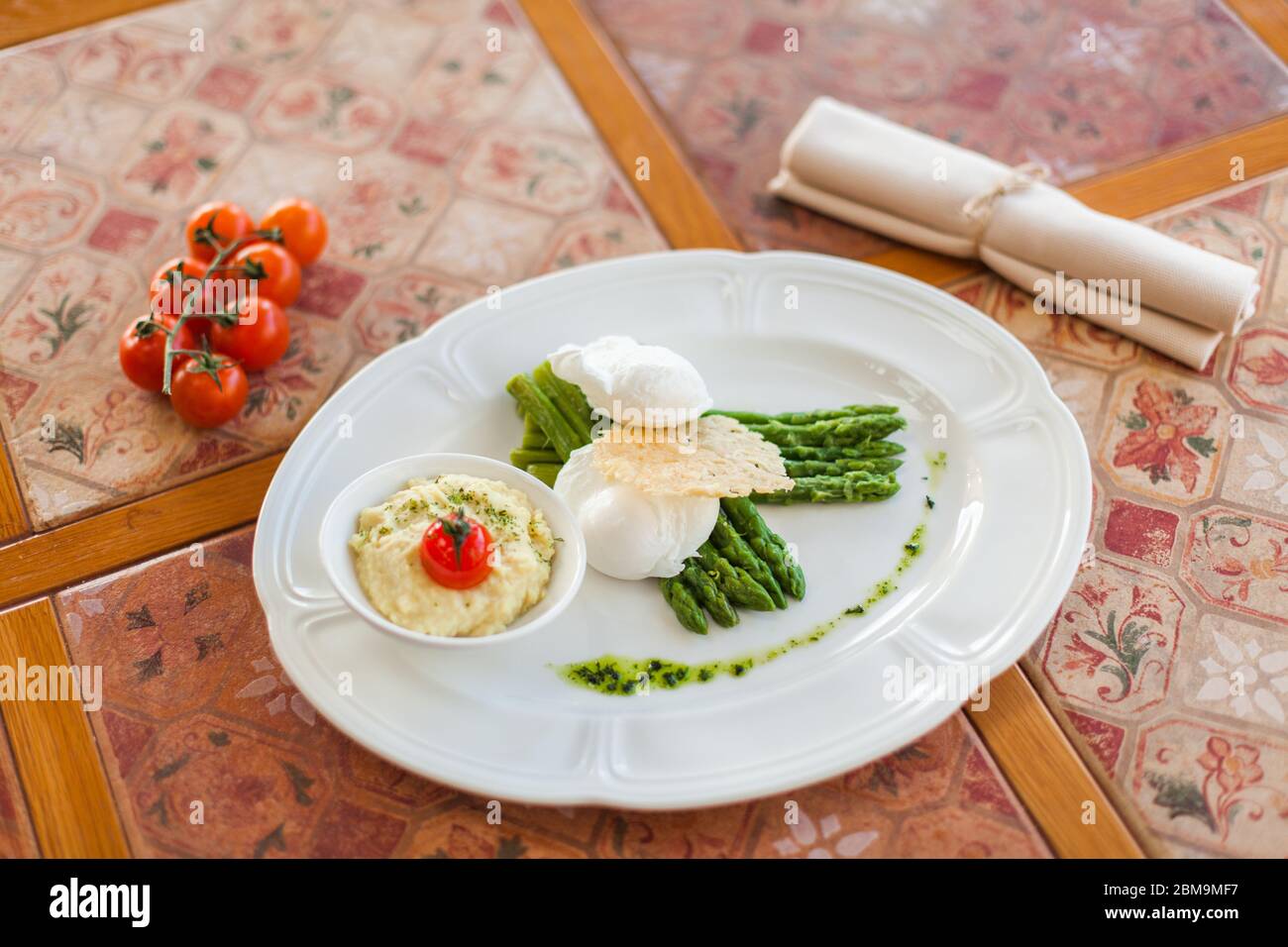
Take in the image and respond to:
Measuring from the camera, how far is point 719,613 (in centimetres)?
350

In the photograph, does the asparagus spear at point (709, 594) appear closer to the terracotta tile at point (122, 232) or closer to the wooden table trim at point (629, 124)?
the wooden table trim at point (629, 124)

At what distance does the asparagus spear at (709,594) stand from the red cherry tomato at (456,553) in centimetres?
68

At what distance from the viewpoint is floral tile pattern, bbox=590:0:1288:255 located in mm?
4898

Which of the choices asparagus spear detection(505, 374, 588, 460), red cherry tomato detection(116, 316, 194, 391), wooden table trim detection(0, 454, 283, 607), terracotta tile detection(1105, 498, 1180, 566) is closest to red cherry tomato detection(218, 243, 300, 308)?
red cherry tomato detection(116, 316, 194, 391)

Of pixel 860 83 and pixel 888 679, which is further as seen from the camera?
pixel 860 83

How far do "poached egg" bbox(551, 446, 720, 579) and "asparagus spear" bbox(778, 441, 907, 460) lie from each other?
1.32 ft

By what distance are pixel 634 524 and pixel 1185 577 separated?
1806 millimetres

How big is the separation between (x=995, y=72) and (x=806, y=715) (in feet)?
11.0

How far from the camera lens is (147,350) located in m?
3.99

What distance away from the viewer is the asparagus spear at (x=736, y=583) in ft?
11.5

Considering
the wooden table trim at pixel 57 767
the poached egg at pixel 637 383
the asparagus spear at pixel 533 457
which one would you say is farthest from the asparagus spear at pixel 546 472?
the wooden table trim at pixel 57 767
